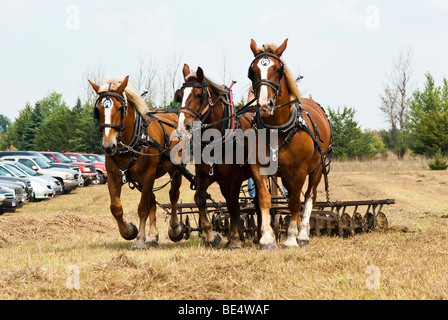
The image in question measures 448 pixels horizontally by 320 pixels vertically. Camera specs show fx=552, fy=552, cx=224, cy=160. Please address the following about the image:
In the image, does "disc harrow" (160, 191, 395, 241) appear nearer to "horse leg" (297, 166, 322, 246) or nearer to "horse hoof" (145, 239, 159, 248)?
"horse leg" (297, 166, 322, 246)

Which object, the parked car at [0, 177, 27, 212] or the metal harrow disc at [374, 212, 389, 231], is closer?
the metal harrow disc at [374, 212, 389, 231]

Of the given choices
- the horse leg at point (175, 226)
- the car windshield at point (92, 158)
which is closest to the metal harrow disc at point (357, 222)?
the horse leg at point (175, 226)

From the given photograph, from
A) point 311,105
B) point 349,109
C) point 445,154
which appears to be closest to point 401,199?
point 311,105

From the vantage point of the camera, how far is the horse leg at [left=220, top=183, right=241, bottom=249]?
8.08 meters

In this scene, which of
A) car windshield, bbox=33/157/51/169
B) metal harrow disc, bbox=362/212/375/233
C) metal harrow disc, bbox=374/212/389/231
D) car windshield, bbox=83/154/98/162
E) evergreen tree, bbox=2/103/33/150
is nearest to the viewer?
metal harrow disc, bbox=362/212/375/233

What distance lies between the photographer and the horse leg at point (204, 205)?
818 cm

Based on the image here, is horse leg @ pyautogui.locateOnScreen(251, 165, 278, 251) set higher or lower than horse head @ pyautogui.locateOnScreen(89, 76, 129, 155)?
lower

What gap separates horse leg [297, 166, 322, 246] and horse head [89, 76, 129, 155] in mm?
3011

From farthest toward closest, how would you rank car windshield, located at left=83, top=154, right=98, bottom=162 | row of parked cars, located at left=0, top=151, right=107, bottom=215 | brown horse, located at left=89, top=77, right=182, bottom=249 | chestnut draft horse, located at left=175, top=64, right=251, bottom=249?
car windshield, located at left=83, top=154, right=98, bottom=162, row of parked cars, located at left=0, top=151, right=107, bottom=215, brown horse, located at left=89, top=77, right=182, bottom=249, chestnut draft horse, located at left=175, top=64, right=251, bottom=249

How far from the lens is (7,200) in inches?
649

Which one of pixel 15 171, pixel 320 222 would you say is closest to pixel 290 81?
pixel 320 222

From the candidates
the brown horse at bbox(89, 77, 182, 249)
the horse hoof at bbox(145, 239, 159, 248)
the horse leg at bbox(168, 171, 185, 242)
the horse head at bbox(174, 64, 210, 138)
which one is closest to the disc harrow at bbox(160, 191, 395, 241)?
the horse leg at bbox(168, 171, 185, 242)

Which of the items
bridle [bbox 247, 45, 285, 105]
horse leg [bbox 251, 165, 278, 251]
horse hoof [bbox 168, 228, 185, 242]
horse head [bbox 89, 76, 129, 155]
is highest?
bridle [bbox 247, 45, 285, 105]
